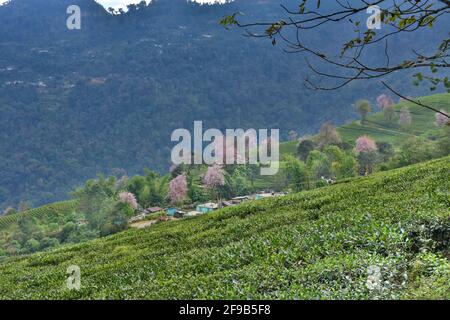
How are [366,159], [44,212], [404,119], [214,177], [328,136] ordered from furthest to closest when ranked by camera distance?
[404,119] < [44,212] < [328,136] < [366,159] < [214,177]

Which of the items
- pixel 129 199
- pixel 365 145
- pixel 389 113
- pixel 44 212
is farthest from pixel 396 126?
pixel 44 212

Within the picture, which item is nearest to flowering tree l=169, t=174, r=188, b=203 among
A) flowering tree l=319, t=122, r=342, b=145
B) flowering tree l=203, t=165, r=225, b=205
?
flowering tree l=203, t=165, r=225, b=205

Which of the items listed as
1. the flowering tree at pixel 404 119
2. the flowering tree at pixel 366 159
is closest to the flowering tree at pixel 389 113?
the flowering tree at pixel 404 119

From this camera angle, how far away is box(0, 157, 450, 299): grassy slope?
9039mm

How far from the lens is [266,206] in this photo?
2611 centimetres

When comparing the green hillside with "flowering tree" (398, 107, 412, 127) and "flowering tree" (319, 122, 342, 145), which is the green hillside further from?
"flowering tree" (398, 107, 412, 127)

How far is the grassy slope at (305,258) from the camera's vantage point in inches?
356

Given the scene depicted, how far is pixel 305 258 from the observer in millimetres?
11320

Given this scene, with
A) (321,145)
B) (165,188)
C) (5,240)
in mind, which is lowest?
(5,240)

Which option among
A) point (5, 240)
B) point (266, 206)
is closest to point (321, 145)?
point (5, 240)

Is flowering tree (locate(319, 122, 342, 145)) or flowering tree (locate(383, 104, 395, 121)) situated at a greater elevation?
flowering tree (locate(383, 104, 395, 121))

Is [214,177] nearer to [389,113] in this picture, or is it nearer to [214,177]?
[214,177]
